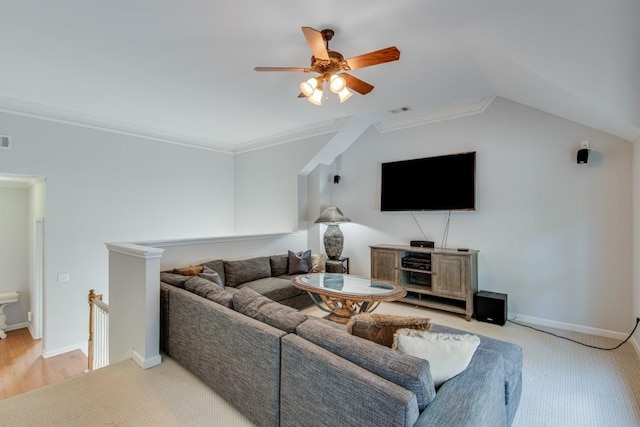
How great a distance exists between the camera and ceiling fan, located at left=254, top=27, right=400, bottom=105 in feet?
7.24

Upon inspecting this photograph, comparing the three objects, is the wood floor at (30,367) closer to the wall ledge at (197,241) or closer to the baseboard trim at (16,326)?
the baseboard trim at (16,326)

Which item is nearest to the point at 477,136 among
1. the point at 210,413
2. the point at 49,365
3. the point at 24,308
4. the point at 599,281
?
the point at 599,281

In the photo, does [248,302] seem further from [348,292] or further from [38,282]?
[38,282]

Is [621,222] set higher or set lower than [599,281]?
higher

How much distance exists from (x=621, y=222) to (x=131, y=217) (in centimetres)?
666

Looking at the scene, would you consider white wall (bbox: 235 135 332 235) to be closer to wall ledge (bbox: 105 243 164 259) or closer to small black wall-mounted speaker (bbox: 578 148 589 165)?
wall ledge (bbox: 105 243 164 259)

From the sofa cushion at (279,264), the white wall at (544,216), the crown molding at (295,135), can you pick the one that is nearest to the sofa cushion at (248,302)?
the sofa cushion at (279,264)

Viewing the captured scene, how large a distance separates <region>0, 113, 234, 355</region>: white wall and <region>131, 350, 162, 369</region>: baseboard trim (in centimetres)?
259

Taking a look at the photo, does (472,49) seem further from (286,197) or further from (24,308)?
(24,308)

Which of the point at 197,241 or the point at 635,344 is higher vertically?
the point at 197,241

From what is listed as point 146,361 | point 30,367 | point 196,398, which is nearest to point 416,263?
Answer: point 196,398

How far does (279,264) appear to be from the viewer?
15.0 ft

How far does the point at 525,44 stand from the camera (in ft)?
7.54

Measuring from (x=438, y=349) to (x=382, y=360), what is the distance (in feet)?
1.01
